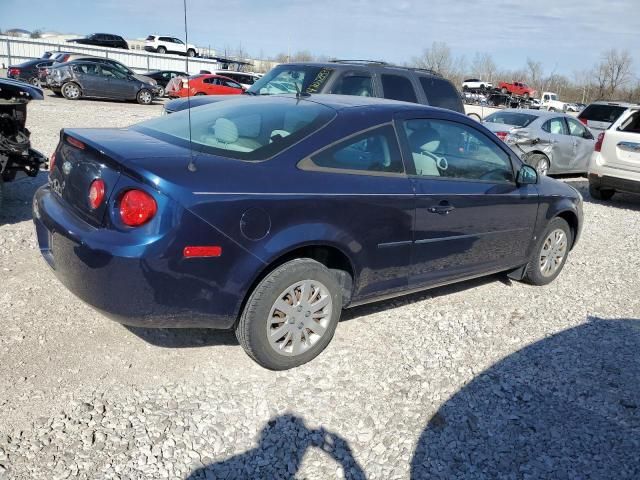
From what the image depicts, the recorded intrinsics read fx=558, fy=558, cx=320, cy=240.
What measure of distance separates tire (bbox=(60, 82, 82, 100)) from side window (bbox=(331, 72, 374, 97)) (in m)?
16.5

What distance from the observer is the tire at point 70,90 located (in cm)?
2077

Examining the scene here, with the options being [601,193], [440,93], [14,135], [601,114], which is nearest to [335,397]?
[14,135]

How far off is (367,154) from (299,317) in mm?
1145

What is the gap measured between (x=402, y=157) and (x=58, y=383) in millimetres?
2530

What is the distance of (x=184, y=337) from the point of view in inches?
147

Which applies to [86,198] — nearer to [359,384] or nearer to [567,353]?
[359,384]

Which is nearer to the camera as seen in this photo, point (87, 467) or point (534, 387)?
point (87, 467)

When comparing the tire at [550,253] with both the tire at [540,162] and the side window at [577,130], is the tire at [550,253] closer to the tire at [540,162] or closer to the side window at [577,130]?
the tire at [540,162]

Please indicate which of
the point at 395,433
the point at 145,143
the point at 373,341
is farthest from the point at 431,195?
the point at 145,143

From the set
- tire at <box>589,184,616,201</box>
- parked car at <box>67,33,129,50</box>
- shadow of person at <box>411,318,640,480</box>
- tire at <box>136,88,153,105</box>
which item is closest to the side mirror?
shadow of person at <box>411,318,640,480</box>

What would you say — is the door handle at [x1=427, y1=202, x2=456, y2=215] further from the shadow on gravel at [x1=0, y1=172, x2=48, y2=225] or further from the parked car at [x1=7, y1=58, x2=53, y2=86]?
the parked car at [x1=7, y1=58, x2=53, y2=86]

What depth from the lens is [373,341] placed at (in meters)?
3.95

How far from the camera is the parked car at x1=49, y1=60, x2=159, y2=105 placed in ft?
68.1

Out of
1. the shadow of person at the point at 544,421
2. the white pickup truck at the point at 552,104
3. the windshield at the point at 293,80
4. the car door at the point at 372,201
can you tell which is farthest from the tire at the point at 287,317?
the white pickup truck at the point at 552,104
